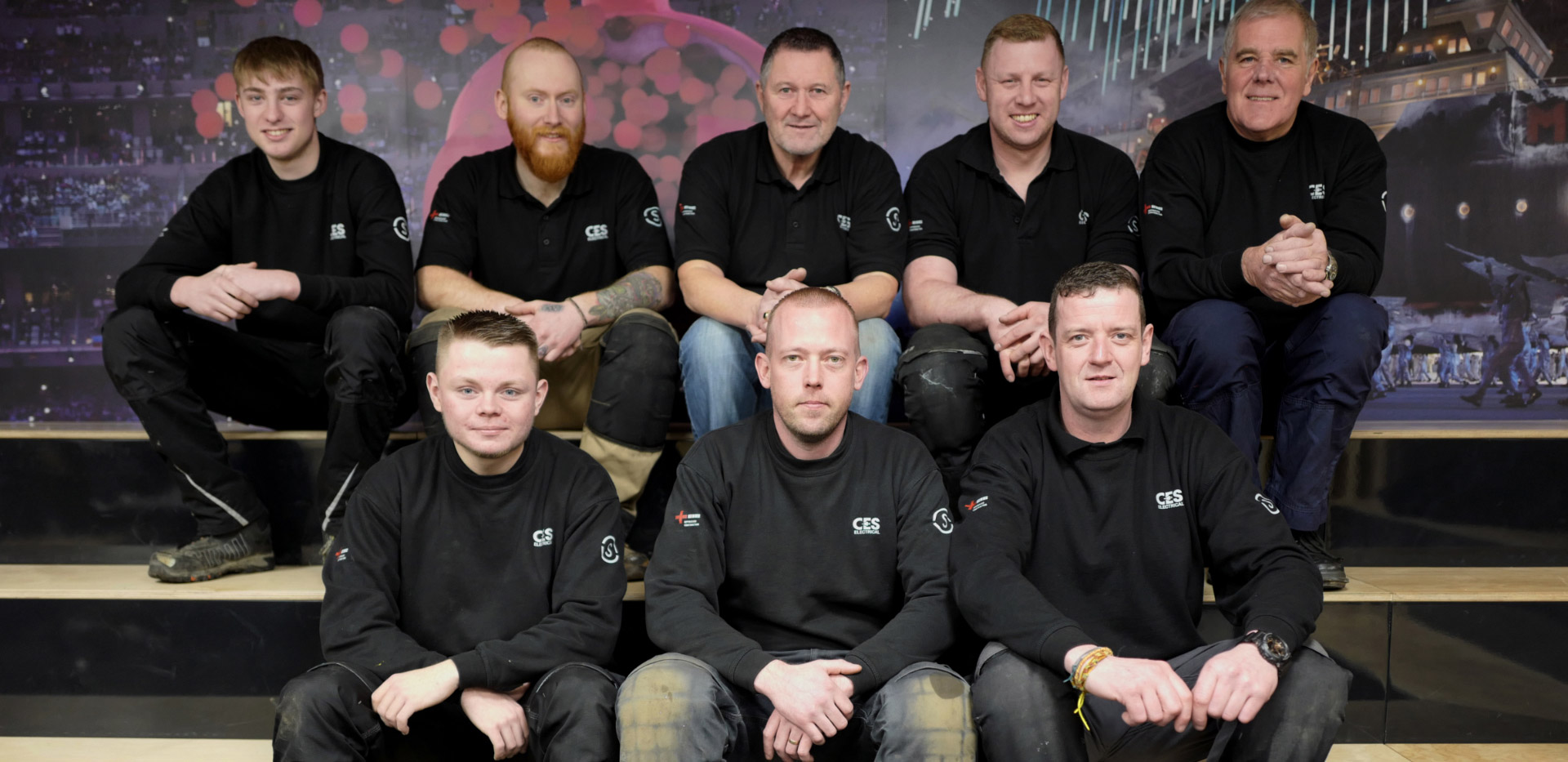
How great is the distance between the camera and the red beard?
109 inches

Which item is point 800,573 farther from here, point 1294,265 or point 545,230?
point 545,230

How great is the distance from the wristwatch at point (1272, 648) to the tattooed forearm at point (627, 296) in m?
1.56

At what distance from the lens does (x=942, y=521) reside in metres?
1.94

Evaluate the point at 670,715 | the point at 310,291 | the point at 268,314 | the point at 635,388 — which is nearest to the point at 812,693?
the point at 670,715

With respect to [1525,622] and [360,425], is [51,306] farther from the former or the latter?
[1525,622]

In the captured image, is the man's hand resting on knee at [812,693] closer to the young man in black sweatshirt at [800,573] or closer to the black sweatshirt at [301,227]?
the young man in black sweatshirt at [800,573]

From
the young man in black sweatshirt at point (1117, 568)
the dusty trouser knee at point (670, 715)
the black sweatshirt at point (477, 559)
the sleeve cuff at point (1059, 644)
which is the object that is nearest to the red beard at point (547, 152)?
the black sweatshirt at point (477, 559)

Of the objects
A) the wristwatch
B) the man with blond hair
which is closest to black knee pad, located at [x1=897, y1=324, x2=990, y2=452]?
the man with blond hair

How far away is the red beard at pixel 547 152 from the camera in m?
2.76

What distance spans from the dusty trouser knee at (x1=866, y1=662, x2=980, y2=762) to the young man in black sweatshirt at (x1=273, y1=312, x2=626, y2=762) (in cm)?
45

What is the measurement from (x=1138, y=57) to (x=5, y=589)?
10.6 ft

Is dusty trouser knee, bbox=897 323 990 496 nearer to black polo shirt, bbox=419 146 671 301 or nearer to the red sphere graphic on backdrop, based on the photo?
black polo shirt, bbox=419 146 671 301

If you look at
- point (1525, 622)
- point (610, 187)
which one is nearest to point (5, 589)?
point (610, 187)

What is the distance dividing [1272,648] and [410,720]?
1.39 metres
